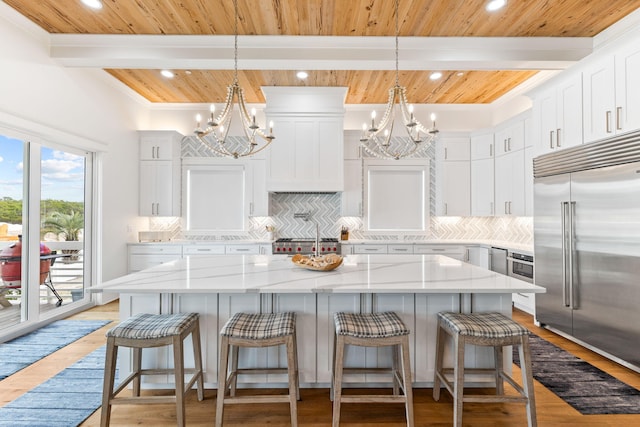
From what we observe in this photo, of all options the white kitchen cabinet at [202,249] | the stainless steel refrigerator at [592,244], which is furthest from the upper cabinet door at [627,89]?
the white kitchen cabinet at [202,249]

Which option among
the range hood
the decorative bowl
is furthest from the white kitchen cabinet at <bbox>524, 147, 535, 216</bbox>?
the decorative bowl

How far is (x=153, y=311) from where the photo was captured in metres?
2.30

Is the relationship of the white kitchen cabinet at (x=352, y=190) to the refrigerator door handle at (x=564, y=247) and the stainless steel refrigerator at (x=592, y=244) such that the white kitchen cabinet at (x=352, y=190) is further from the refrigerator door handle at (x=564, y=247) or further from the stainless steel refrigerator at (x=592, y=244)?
the refrigerator door handle at (x=564, y=247)

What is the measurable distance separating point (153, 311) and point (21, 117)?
2.54 metres

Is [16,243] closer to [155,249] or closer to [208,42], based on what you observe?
[155,249]

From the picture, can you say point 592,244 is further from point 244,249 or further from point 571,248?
point 244,249

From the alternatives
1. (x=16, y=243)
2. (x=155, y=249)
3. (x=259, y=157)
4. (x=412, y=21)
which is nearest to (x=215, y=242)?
(x=155, y=249)

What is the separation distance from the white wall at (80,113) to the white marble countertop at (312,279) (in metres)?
2.29

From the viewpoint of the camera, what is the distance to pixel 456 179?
537cm

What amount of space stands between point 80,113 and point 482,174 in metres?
5.49

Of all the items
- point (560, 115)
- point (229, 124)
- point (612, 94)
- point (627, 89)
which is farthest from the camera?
point (560, 115)

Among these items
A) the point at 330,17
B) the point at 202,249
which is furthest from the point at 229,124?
the point at 202,249

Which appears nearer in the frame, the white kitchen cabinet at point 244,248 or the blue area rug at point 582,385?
the blue area rug at point 582,385

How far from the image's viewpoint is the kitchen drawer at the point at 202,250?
506 cm
